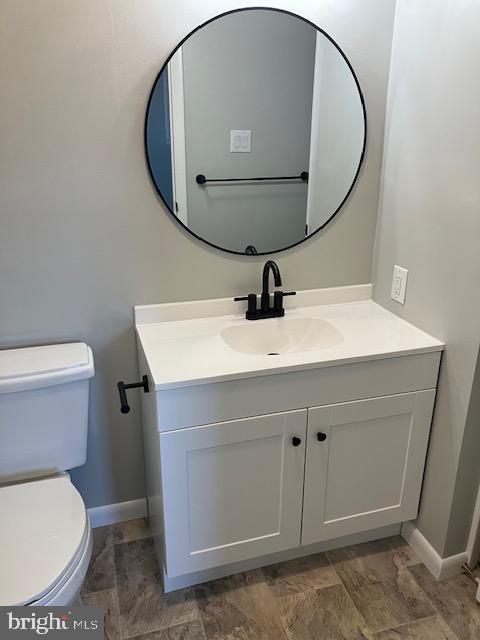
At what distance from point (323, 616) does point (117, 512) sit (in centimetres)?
84

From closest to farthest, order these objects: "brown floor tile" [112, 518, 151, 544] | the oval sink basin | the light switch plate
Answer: the light switch plate
the oval sink basin
"brown floor tile" [112, 518, 151, 544]

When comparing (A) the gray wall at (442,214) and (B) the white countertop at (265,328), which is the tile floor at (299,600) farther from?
(B) the white countertop at (265,328)

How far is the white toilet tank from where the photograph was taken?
1.56 m

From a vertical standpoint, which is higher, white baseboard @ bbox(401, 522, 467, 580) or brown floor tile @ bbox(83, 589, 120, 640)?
white baseboard @ bbox(401, 522, 467, 580)

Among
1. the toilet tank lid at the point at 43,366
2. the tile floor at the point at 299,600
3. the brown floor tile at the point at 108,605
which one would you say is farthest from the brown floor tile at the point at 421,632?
the toilet tank lid at the point at 43,366

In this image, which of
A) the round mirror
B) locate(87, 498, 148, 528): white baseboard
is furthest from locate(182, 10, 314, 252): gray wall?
locate(87, 498, 148, 528): white baseboard

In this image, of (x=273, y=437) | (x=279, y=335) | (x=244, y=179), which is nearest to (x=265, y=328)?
(x=279, y=335)

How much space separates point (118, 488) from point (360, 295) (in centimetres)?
116

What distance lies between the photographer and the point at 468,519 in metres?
1.76

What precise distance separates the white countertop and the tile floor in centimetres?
77

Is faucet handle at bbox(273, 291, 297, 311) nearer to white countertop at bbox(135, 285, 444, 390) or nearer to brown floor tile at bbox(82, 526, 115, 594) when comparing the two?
white countertop at bbox(135, 285, 444, 390)

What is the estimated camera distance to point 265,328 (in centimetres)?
184

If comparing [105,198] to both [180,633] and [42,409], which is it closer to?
[42,409]

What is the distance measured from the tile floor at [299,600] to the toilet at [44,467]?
0.23 meters
